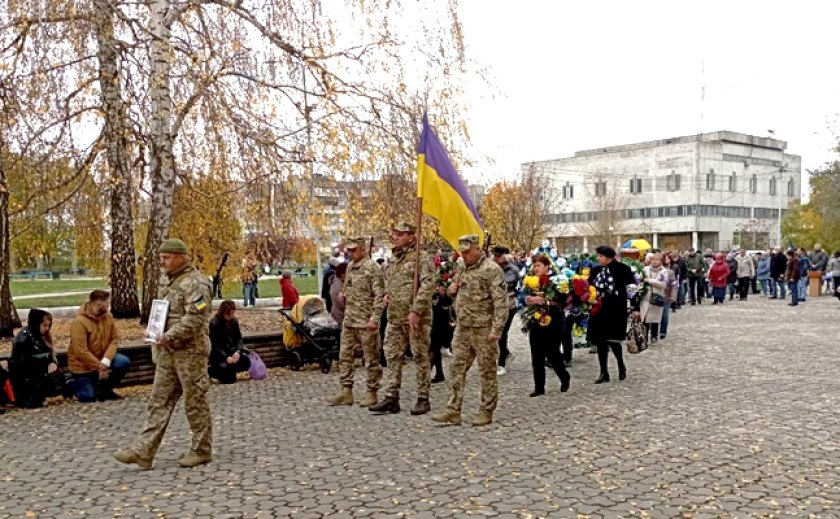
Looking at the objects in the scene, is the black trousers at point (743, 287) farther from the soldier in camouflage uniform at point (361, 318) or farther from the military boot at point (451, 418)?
the military boot at point (451, 418)

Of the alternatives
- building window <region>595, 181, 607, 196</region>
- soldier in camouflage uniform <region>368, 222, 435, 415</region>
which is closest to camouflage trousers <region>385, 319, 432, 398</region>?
soldier in camouflage uniform <region>368, 222, 435, 415</region>

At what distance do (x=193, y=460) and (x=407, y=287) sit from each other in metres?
3.21

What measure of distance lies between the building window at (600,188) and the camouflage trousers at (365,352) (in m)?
73.9

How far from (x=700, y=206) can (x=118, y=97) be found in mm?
75505

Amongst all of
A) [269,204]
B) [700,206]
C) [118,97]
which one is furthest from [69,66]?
[700,206]

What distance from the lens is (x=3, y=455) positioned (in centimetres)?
689

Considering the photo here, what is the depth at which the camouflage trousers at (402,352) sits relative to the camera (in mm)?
8570

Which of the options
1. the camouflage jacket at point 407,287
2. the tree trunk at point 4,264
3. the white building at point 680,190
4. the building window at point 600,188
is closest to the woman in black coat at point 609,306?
the camouflage jacket at point 407,287

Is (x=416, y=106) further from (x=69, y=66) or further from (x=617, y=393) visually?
(x=617, y=393)

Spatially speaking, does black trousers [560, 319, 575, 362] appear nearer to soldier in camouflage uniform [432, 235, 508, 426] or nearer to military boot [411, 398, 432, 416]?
military boot [411, 398, 432, 416]

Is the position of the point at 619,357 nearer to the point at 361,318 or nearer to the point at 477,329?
the point at 477,329

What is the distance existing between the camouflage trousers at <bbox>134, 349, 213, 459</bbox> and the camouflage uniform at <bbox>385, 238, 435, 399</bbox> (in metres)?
2.63

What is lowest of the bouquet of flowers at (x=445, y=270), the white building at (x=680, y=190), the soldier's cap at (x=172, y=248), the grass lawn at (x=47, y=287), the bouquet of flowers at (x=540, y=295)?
the grass lawn at (x=47, y=287)

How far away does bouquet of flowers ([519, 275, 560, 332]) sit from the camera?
919 centimetres
